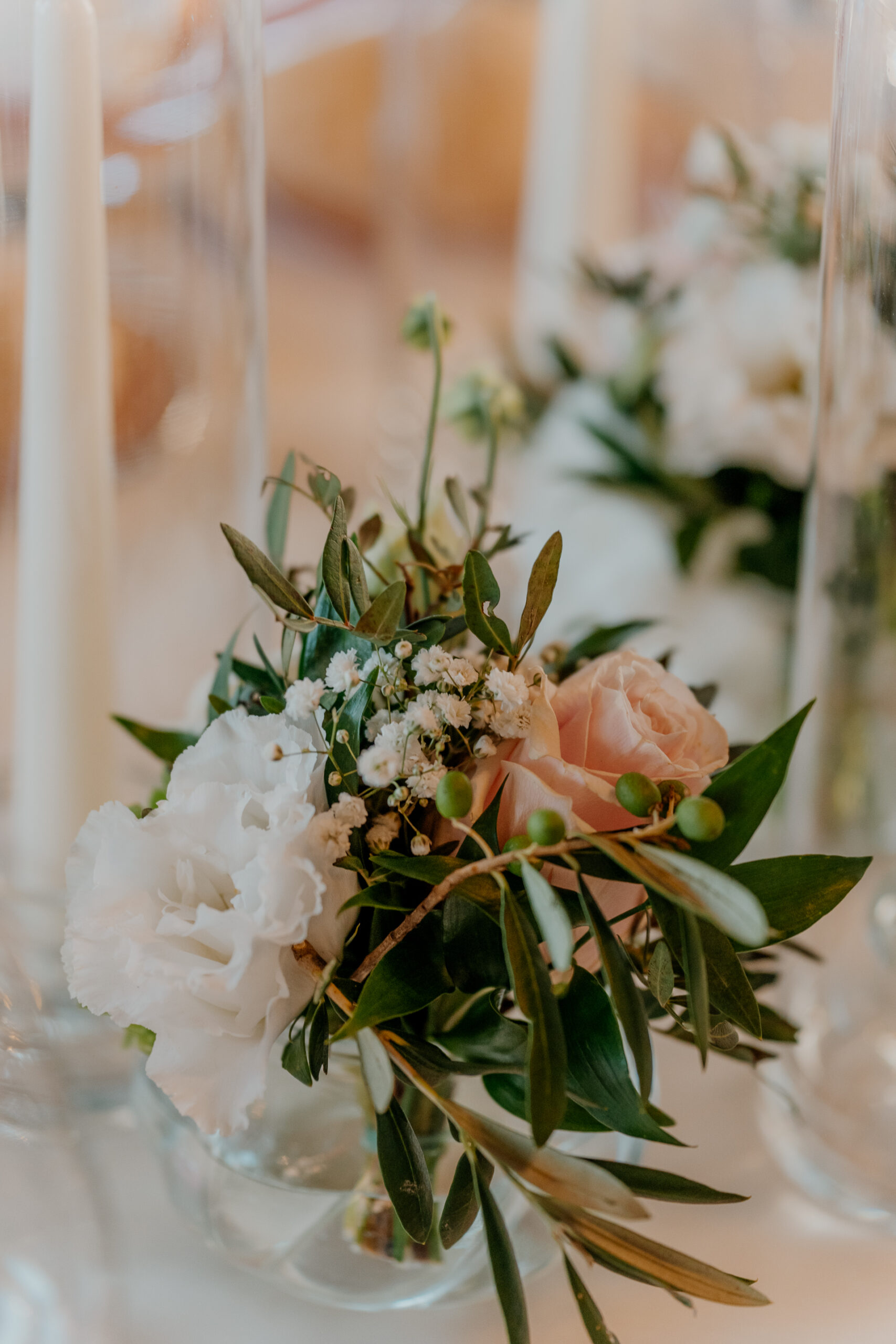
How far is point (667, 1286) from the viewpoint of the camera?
23 cm

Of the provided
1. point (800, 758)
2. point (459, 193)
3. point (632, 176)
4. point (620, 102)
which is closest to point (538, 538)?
point (800, 758)

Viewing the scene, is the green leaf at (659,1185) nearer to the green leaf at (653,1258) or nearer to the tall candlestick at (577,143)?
the green leaf at (653,1258)

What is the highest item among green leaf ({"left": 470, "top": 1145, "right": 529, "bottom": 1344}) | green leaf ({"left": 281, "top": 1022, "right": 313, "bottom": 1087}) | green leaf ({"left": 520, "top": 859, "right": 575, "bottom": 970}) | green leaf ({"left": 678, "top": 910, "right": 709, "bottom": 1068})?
green leaf ({"left": 520, "top": 859, "right": 575, "bottom": 970})

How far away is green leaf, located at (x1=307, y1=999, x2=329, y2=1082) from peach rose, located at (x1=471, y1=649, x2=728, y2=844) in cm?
6

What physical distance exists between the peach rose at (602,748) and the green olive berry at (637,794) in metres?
0.02

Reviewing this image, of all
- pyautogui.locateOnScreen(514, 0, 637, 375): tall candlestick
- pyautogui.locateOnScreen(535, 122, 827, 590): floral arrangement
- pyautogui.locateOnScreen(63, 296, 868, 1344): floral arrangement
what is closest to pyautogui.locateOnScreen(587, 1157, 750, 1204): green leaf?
pyautogui.locateOnScreen(63, 296, 868, 1344): floral arrangement

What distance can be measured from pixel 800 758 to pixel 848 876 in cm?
25

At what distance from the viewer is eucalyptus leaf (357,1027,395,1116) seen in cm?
21

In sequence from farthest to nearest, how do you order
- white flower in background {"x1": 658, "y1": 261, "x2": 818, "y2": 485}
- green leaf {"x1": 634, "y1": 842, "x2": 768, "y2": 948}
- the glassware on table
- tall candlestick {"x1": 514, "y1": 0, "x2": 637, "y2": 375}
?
1. tall candlestick {"x1": 514, "y1": 0, "x2": 637, "y2": 375}
2. white flower in background {"x1": 658, "y1": 261, "x2": 818, "y2": 485}
3. the glassware on table
4. green leaf {"x1": 634, "y1": 842, "x2": 768, "y2": 948}

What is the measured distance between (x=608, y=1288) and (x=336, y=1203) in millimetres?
89

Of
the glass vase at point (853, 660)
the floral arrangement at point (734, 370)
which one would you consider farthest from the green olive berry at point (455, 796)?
the floral arrangement at point (734, 370)

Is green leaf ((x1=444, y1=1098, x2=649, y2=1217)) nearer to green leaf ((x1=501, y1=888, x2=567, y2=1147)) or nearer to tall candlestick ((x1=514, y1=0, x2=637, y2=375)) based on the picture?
green leaf ((x1=501, y1=888, x2=567, y2=1147))

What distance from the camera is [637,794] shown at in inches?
8.5

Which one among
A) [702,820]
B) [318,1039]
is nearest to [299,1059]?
[318,1039]
